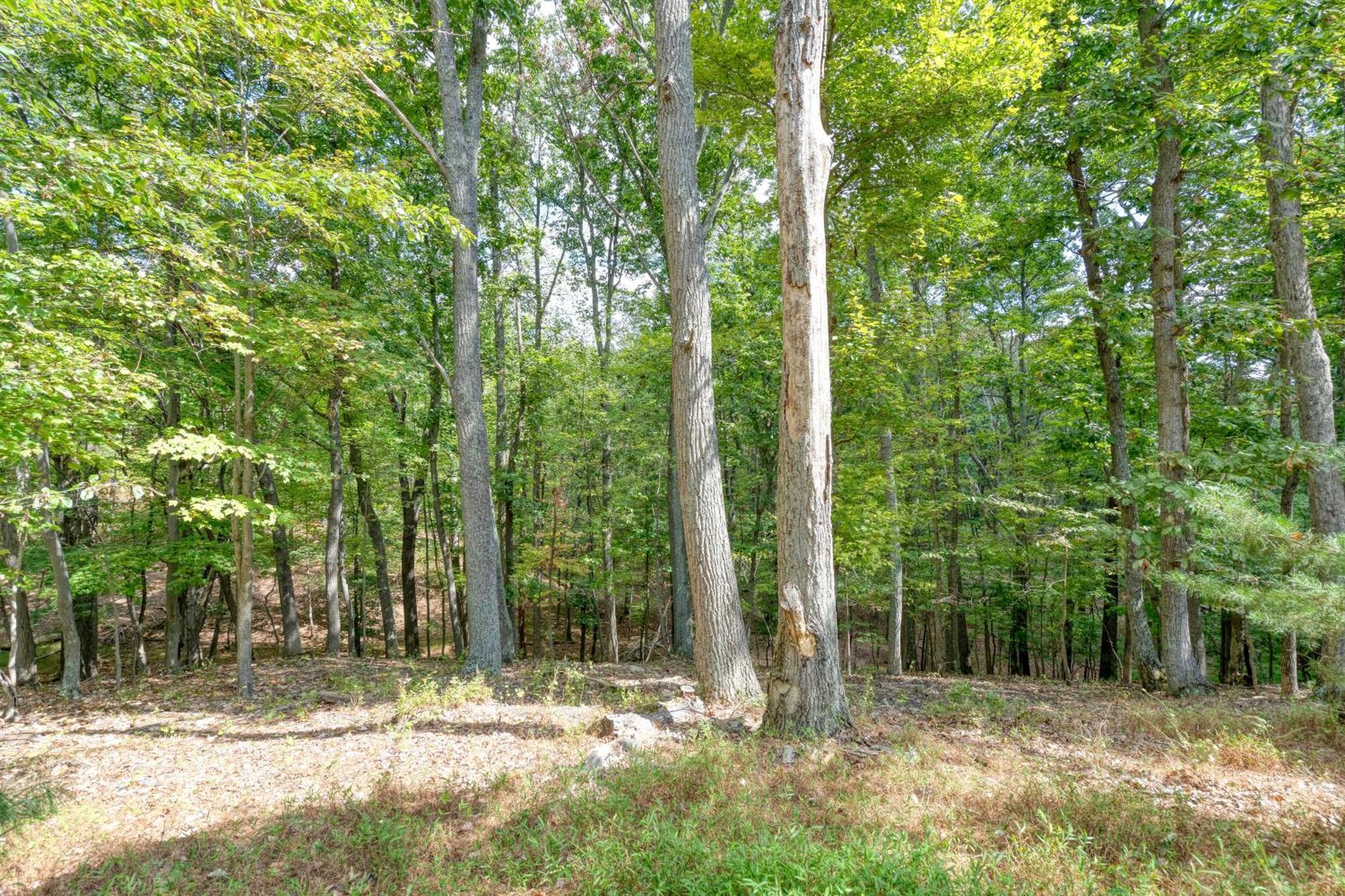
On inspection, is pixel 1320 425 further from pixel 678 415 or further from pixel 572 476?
pixel 572 476

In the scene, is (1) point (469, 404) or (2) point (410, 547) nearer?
(1) point (469, 404)

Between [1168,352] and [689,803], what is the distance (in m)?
7.37

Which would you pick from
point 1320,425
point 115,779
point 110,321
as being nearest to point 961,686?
point 1320,425

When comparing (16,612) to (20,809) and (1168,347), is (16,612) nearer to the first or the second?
(20,809)

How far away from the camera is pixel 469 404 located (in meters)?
8.05

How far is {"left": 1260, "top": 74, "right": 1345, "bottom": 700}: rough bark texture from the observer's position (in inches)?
229

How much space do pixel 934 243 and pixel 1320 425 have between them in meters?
5.87

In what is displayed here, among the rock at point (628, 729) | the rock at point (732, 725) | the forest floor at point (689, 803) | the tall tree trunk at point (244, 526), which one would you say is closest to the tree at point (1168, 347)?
the forest floor at point (689, 803)

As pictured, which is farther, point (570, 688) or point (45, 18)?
point (570, 688)

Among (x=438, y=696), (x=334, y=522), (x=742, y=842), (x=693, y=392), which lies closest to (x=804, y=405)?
(x=693, y=392)

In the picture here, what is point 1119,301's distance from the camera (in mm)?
6207

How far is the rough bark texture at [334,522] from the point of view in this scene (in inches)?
437

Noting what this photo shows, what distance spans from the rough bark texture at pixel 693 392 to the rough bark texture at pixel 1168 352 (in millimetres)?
4889

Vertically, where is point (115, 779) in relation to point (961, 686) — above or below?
above
